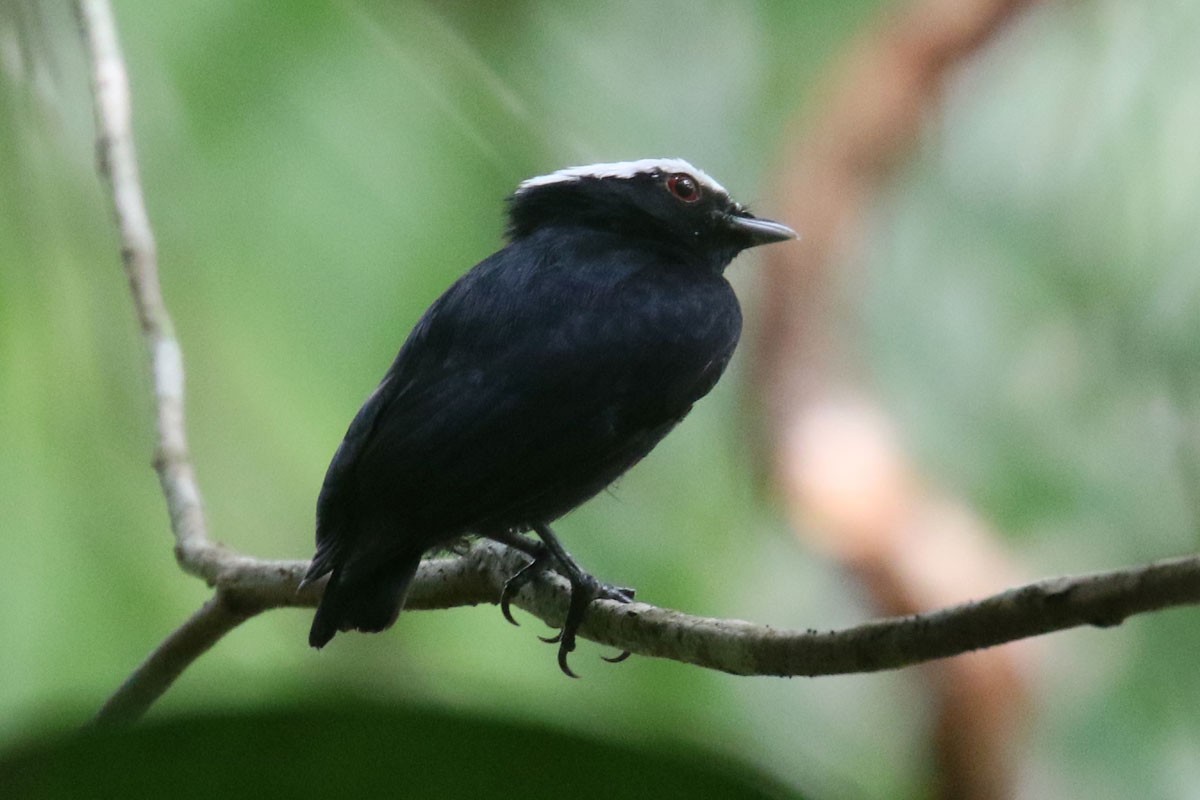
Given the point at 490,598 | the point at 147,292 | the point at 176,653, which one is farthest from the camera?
the point at 147,292

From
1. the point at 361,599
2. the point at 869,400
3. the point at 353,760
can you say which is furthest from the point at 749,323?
the point at 353,760

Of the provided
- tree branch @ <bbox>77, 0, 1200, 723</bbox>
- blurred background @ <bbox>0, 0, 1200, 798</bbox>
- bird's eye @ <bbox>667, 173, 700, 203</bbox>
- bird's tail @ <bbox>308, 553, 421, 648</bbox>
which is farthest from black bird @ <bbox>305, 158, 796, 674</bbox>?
blurred background @ <bbox>0, 0, 1200, 798</bbox>

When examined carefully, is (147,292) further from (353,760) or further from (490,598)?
(353,760)

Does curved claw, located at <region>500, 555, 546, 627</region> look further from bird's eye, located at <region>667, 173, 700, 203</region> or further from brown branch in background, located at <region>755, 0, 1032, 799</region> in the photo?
brown branch in background, located at <region>755, 0, 1032, 799</region>

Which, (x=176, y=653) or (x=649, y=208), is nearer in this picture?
(x=176, y=653)

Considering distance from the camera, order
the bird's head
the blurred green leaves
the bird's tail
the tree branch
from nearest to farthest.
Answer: the blurred green leaves < the tree branch < the bird's tail < the bird's head
